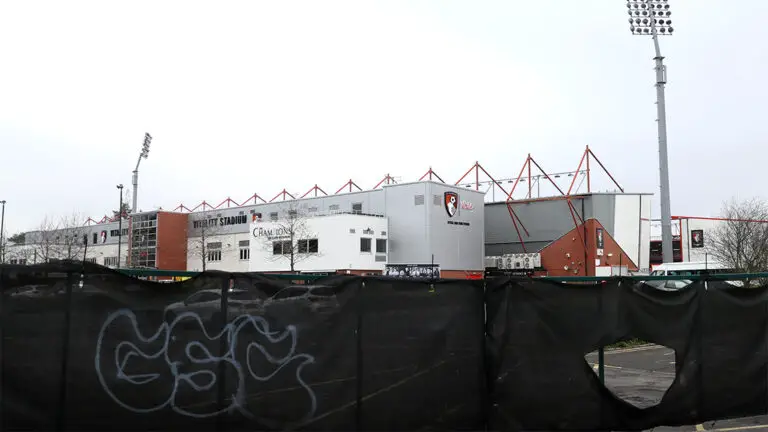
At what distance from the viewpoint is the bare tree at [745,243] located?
28984mm

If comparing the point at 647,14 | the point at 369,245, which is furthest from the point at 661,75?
the point at 369,245

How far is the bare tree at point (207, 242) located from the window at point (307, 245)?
1544 centimetres

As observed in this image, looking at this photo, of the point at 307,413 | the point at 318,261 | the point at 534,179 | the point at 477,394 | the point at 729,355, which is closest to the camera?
the point at 307,413

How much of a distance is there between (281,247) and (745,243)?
32299mm

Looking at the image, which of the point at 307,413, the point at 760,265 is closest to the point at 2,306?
the point at 307,413

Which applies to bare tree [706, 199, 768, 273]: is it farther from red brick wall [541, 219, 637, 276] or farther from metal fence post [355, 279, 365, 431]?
metal fence post [355, 279, 365, 431]

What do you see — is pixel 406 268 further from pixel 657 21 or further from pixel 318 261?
pixel 657 21

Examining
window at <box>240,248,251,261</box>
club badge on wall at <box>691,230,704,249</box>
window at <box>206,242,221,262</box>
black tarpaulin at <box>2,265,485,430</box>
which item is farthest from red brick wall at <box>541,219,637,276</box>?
black tarpaulin at <box>2,265,485,430</box>

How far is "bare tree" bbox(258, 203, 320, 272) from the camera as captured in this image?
154 feet

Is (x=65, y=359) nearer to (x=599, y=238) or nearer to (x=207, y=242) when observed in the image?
(x=599, y=238)

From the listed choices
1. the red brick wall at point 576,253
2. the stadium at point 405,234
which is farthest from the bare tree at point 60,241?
the red brick wall at point 576,253

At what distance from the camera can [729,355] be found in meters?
8.48

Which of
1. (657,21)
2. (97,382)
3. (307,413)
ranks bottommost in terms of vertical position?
(307,413)

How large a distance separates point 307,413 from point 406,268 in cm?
3098
